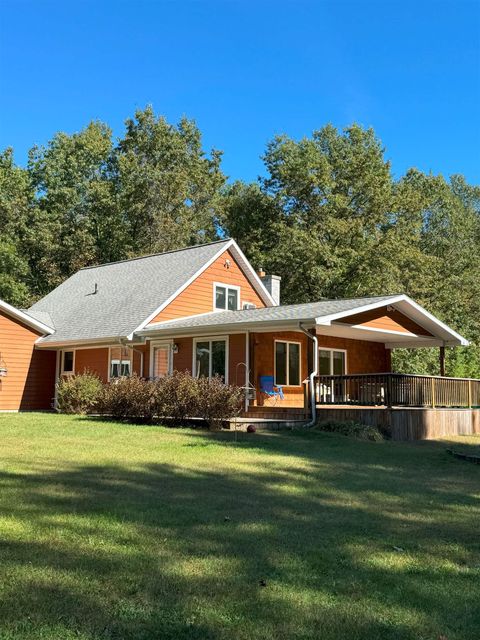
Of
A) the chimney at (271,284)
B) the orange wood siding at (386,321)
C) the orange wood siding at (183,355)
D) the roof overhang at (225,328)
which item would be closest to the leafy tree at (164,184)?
the chimney at (271,284)

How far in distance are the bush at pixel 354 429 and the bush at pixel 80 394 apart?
761cm

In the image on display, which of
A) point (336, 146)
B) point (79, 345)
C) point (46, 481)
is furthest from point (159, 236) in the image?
point (46, 481)

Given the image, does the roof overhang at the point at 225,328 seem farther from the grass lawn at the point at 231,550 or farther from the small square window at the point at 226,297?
the grass lawn at the point at 231,550

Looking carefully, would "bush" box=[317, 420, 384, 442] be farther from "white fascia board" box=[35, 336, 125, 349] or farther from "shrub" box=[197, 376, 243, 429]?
"white fascia board" box=[35, 336, 125, 349]

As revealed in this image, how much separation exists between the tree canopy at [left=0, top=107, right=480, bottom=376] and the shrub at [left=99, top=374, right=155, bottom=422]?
728 inches

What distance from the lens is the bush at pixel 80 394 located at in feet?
62.8

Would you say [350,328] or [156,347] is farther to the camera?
[156,347]

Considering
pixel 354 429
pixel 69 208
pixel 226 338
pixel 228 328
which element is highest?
pixel 69 208

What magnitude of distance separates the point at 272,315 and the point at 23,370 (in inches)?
410

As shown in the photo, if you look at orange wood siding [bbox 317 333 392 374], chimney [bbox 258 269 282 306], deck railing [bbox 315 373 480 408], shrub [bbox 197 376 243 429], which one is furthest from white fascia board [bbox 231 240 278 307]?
shrub [bbox 197 376 243 429]

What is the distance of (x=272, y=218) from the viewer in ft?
121

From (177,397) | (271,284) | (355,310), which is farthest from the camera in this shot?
(271,284)

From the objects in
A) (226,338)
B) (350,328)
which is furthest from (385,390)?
(226,338)

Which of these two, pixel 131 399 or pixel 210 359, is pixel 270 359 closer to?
pixel 210 359
